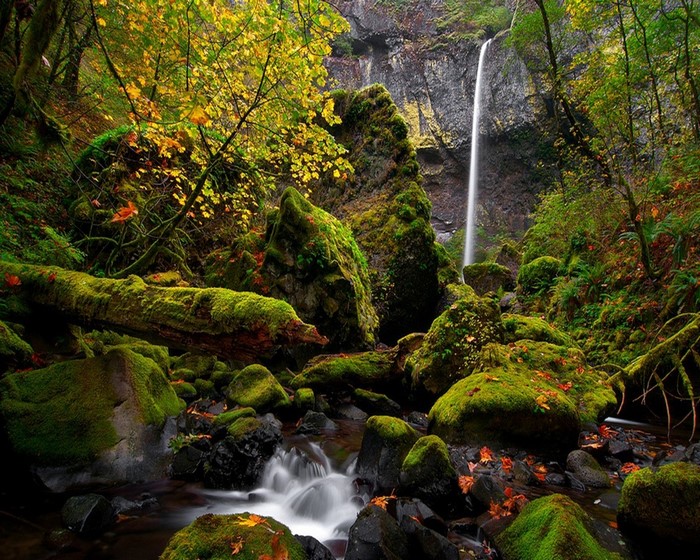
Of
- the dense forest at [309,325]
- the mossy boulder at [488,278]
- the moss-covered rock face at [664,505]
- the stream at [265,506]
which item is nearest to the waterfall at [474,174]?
the mossy boulder at [488,278]

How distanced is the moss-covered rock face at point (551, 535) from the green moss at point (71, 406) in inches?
144

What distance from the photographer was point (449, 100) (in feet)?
102

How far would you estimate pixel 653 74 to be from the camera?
8383 mm

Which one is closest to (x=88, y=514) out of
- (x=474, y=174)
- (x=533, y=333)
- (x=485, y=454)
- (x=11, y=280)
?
(x=11, y=280)

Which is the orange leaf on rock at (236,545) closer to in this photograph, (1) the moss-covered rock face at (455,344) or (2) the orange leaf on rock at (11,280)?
(2) the orange leaf on rock at (11,280)

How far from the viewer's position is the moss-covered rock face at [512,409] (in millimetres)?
4559

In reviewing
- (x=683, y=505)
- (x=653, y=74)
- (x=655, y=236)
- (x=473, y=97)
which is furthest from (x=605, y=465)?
(x=473, y=97)

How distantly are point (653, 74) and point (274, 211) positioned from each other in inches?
365

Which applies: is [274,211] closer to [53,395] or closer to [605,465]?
[53,395]

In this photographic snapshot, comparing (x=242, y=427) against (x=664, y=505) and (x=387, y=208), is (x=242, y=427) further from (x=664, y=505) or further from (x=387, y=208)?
(x=387, y=208)

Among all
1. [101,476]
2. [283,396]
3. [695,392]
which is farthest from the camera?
[283,396]

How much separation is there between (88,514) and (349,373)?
4.58 meters

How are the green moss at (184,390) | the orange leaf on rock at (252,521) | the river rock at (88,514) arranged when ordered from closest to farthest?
1. the orange leaf on rock at (252,521)
2. the river rock at (88,514)
3. the green moss at (184,390)

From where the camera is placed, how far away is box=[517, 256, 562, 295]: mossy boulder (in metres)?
11.7
